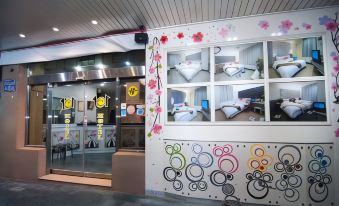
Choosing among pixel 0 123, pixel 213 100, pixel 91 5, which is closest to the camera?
pixel 91 5

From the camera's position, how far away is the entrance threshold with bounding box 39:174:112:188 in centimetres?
461

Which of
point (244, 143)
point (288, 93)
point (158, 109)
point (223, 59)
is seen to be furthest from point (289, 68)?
point (158, 109)

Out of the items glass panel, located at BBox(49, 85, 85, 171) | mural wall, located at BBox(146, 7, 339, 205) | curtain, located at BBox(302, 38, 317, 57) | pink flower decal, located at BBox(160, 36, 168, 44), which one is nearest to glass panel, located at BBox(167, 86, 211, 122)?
mural wall, located at BBox(146, 7, 339, 205)

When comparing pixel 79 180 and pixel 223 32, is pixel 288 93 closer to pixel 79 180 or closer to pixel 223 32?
pixel 223 32

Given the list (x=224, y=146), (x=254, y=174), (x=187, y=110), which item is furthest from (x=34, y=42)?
(x=254, y=174)

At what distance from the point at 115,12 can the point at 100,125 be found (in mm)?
2754

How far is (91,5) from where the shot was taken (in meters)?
3.37

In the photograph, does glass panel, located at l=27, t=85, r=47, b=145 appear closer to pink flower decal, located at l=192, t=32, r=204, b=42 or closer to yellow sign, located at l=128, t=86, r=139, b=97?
yellow sign, located at l=128, t=86, r=139, b=97

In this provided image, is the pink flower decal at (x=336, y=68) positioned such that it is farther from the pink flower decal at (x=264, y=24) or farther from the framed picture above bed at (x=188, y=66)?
the framed picture above bed at (x=188, y=66)

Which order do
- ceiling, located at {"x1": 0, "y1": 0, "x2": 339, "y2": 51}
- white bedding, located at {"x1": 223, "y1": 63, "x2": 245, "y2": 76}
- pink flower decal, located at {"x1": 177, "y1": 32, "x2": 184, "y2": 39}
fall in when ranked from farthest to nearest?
pink flower decal, located at {"x1": 177, "y1": 32, "x2": 184, "y2": 39}
white bedding, located at {"x1": 223, "y1": 63, "x2": 245, "y2": 76}
ceiling, located at {"x1": 0, "y1": 0, "x2": 339, "y2": 51}

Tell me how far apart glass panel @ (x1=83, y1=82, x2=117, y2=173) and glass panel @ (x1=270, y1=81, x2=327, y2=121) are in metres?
3.58

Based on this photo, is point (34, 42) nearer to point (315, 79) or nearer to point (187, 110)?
point (187, 110)

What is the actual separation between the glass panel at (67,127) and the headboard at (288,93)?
468 centimetres

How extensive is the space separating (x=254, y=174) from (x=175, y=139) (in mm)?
1598
